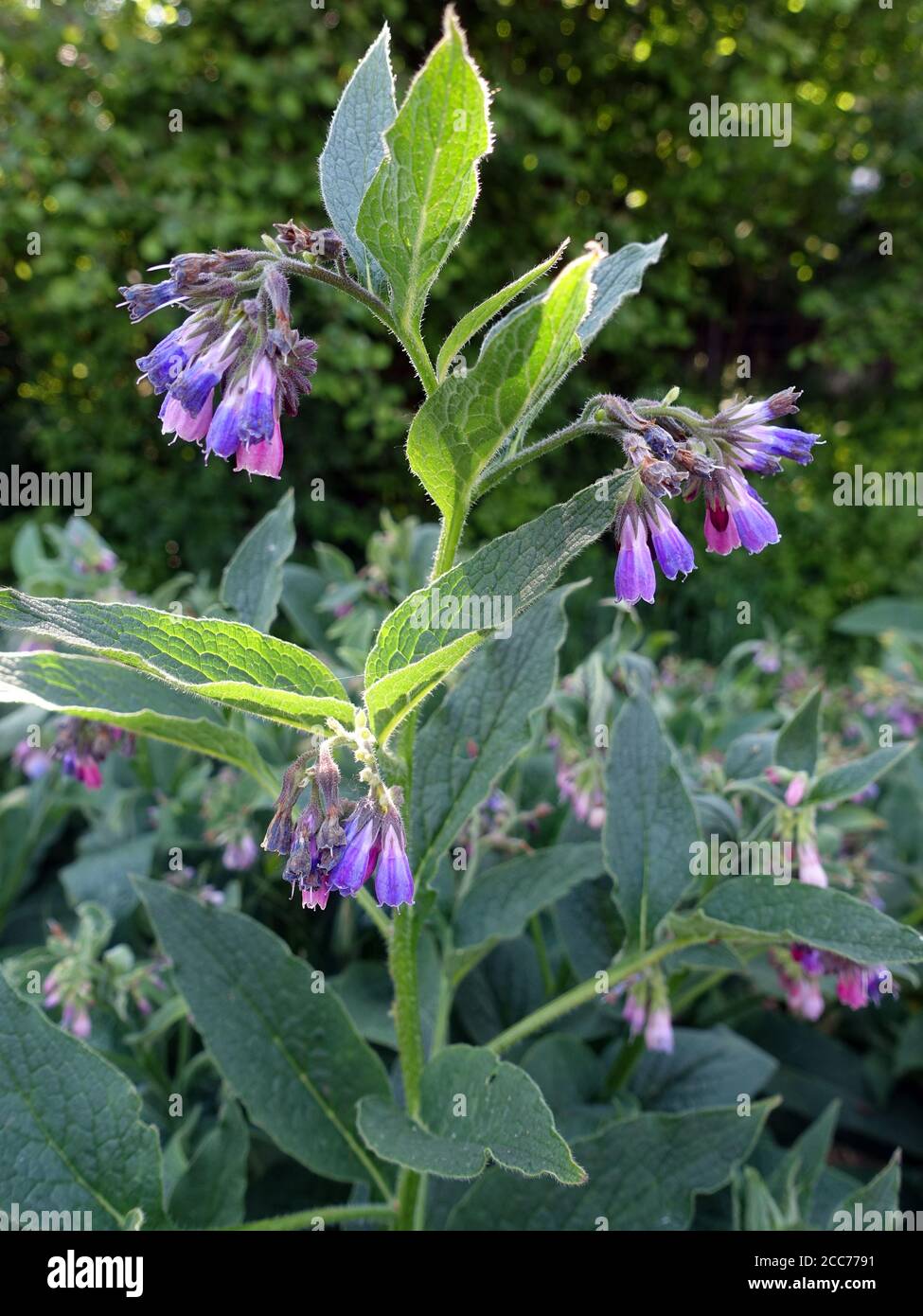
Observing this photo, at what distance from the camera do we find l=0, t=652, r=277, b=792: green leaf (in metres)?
0.90

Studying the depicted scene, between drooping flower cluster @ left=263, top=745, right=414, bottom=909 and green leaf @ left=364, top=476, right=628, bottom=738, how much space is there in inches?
3.1

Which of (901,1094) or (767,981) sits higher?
(767,981)

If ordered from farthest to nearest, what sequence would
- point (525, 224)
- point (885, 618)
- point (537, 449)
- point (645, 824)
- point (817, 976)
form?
point (525, 224) < point (885, 618) < point (817, 976) < point (645, 824) < point (537, 449)

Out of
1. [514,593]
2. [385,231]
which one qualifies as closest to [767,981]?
[514,593]

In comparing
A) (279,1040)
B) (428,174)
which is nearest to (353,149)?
(428,174)

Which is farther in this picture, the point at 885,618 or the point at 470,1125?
the point at 885,618

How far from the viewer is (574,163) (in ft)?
16.2

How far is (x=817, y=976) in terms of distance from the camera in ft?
4.47

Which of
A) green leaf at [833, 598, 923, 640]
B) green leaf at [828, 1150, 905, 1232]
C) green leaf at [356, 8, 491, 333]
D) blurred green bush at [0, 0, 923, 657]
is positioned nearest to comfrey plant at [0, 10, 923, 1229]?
green leaf at [356, 8, 491, 333]

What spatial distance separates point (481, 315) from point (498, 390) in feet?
0.38

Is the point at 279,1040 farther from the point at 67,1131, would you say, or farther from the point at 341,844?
the point at 341,844

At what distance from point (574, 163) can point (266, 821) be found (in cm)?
421

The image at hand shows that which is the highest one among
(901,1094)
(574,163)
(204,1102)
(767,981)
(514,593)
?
(574,163)
